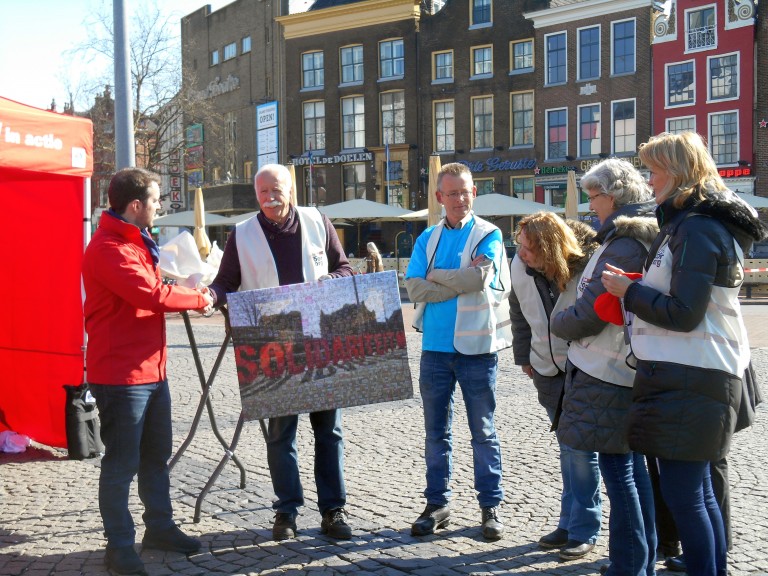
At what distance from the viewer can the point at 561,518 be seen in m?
4.20

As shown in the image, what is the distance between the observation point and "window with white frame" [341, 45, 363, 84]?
125 ft

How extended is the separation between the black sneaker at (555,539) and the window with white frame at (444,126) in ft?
106

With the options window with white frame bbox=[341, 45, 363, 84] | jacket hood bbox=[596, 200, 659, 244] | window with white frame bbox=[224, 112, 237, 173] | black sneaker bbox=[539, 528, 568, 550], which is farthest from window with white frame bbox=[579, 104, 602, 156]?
jacket hood bbox=[596, 200, 659, 244]

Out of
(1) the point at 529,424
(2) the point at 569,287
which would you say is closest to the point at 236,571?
(2) the point at 569,287

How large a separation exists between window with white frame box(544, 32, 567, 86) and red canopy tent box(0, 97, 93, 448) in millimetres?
29162

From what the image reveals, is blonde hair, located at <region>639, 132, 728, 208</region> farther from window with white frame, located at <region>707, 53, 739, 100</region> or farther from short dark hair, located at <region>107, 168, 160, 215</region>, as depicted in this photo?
window with white frame, located at <region>707, 53, 739, 100</region>

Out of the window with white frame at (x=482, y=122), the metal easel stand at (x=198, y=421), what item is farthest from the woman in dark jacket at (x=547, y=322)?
the window with white frame at (x=482, y=122)

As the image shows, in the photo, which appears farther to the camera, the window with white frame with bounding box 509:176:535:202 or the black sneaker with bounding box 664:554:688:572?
the window with white frame with bounding box 509:176:535:202

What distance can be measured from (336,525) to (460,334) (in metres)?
1.10

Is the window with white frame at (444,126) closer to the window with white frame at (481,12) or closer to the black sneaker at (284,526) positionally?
the window with white frame at (481,12)

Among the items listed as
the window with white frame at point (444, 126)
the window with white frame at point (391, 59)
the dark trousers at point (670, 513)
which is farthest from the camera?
the window with white frame at point (391, 59)

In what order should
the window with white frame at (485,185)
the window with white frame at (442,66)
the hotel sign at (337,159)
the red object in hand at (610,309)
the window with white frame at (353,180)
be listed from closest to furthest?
the red object in hand at (610,309) → the window with white frame at (485,185) → the window with white frame at (442,66) → the hotel sign at (337,159) → the window with white frame at (353,180)

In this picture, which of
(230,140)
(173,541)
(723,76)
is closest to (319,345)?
(173,541)

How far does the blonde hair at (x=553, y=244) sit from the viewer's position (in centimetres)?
391
